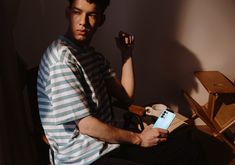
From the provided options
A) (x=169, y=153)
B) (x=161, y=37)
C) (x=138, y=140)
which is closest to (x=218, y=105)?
(x=161, y=37)

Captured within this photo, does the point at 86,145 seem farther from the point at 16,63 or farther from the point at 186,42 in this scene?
the point at 186,42

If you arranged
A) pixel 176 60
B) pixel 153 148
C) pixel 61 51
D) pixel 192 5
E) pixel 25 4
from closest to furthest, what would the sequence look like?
pixel 61 51 < pixel 153 148 < pixel 25 4 < pixel 192 5 < pixel 176 60

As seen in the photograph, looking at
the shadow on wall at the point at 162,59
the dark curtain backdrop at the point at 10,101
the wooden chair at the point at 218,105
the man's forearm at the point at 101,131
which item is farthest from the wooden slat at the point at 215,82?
the dark curtain backdrop at the point at 10,101

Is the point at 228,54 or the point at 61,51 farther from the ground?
the point at 61,51

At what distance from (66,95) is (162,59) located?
3.51ft

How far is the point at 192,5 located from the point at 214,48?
0.38m

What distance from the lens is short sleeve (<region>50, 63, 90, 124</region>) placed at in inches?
47.6

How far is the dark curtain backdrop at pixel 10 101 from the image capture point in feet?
4.22

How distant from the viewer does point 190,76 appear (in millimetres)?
2217

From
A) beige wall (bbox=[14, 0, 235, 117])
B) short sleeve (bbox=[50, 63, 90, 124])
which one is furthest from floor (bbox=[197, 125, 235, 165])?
short sleeve (bbox=[50, 63, 90, 124])

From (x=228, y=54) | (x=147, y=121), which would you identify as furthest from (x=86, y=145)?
(x=228, y=54)

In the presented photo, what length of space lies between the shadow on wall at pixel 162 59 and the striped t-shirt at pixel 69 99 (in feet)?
2.09

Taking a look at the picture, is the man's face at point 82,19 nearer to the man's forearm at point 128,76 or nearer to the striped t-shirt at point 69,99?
the striped t-shirt at point 69,99

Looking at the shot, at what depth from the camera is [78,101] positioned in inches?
48.5
